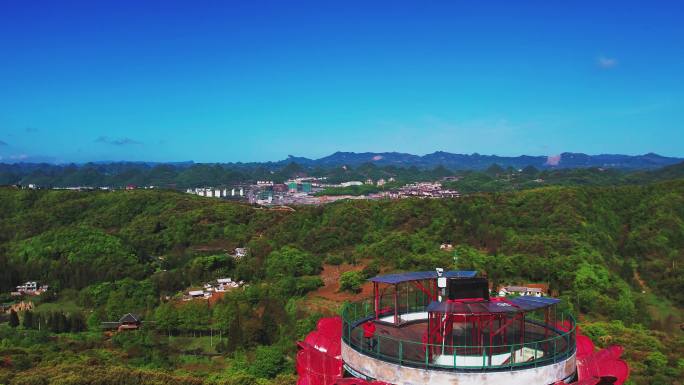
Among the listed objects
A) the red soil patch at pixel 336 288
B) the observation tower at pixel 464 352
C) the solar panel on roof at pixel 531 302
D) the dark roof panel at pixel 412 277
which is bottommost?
the red soil patch at pixel 336 288

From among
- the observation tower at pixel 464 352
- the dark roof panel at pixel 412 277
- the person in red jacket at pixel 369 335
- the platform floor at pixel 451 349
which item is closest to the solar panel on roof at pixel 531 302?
the observation tower at pixel 464 352

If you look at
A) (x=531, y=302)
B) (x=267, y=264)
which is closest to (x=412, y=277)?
(x=531, y=302)

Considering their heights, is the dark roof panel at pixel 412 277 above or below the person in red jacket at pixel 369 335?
above

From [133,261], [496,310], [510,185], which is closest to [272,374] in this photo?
[496,310]

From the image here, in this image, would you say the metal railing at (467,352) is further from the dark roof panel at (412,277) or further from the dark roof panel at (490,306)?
the dark roof panel at (412,277)

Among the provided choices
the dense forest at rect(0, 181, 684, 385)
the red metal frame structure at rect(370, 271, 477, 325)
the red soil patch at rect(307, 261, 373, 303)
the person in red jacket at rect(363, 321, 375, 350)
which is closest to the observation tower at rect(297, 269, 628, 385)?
the person in red jacket at rect(363, 321, 375, 350)

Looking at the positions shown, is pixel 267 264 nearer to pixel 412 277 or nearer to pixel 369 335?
pixel 412 277
